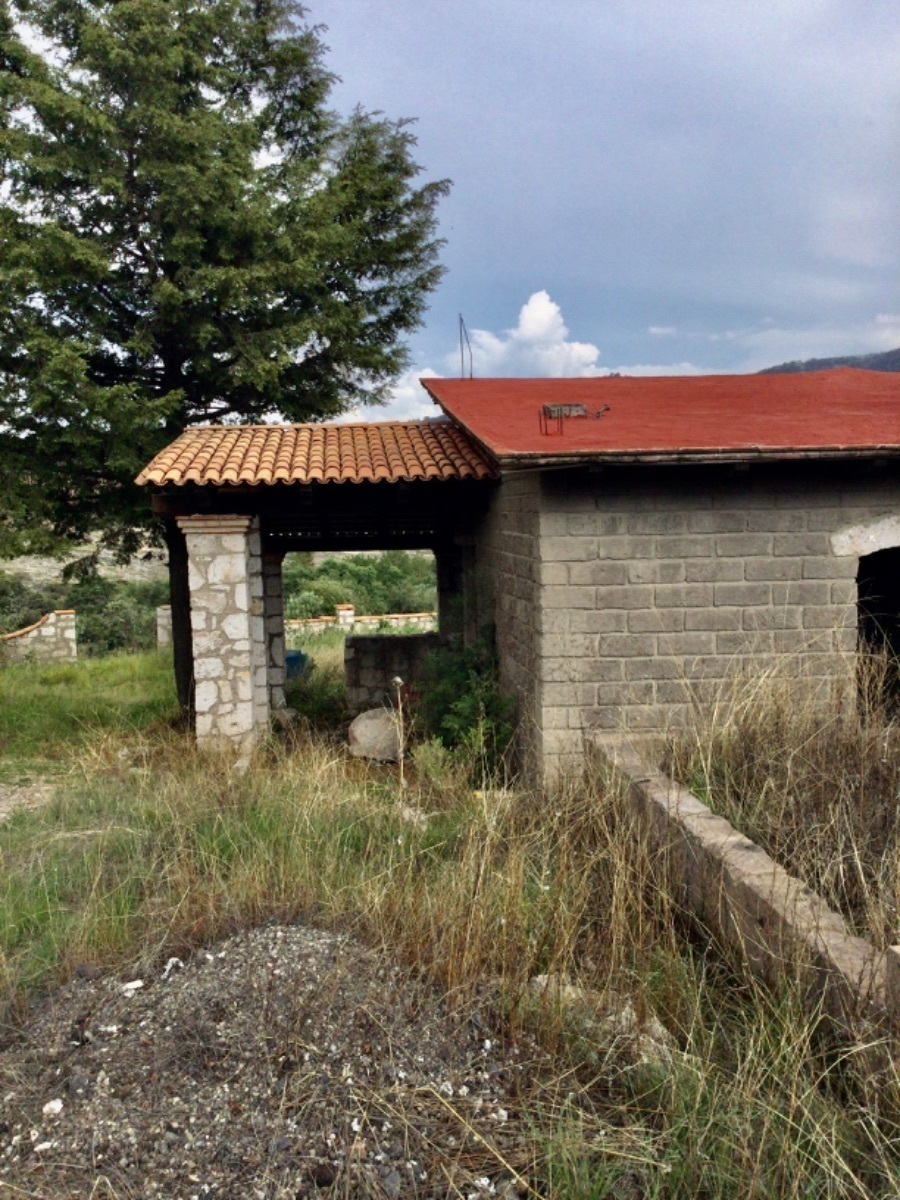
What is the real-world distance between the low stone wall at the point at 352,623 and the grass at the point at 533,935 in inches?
549

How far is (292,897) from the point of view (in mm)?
4086

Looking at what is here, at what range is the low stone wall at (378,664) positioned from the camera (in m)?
11.8

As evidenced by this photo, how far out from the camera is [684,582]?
262 inches

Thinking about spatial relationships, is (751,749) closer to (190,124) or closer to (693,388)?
(693,388)

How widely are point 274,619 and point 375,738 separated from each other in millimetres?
2634

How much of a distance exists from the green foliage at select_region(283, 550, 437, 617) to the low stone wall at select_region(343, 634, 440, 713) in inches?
496

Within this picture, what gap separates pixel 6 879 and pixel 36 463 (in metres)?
7.29

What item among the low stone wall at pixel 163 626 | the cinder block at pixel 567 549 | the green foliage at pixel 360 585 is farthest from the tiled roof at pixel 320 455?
the green foliage at pixel 360 585

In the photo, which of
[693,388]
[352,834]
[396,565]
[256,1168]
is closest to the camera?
[256,1168]

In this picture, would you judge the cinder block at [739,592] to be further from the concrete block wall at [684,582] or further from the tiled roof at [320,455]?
the tiled roof at [320,455]

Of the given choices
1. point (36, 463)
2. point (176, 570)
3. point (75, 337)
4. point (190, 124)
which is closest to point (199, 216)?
point (190, 124)

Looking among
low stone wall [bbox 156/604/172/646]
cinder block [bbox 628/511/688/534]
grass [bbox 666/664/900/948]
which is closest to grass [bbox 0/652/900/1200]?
grass [bbox 666/664/900/948]

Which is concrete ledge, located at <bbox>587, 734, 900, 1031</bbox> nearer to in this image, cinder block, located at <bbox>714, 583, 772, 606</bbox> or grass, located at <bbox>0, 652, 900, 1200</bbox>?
grass, located at <bbox>0, 652, 900, 1200</bbox>

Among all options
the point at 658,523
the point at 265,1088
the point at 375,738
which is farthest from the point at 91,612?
the point at 265,1088
